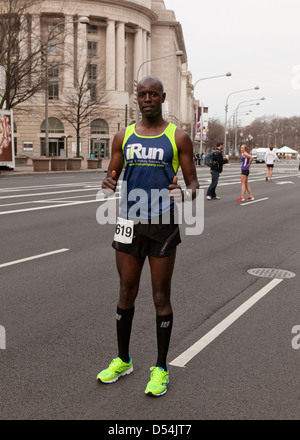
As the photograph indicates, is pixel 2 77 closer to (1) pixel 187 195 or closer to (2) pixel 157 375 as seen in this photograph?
(1) pixel 187 195

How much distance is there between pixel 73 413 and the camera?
10.7ft

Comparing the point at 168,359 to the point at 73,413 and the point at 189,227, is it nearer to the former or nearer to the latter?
the point at 73,413

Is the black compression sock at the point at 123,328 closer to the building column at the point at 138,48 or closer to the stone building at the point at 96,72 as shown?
the stone building at the point at 96,72

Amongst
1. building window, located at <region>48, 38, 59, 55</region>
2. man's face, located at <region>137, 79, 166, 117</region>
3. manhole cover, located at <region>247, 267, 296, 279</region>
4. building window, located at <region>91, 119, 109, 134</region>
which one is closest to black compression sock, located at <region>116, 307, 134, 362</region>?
man's face, located at <region>137, 79, 166, 117</region>

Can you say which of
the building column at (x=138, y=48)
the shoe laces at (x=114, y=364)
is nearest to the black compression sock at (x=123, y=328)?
the shoe laces at (x=114, y=364)

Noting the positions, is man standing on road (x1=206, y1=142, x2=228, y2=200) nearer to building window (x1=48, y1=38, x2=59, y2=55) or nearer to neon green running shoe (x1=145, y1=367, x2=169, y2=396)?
neon green running shoe (x1=145, y1=367, x2=169, y2=396)

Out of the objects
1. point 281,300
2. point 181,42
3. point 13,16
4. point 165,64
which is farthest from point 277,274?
point 181,42

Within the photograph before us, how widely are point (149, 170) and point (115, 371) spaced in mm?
1486

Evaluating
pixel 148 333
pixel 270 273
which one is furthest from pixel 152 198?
pixel 270 273

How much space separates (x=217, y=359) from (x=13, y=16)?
33815 mm

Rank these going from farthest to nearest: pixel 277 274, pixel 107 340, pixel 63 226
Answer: pixel 63 226, pixel 277 274, pixel 107 340

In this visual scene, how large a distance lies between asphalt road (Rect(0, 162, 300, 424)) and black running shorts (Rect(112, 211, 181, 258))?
0.97 meters

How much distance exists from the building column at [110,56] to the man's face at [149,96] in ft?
244

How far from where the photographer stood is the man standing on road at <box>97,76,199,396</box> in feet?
11.6
